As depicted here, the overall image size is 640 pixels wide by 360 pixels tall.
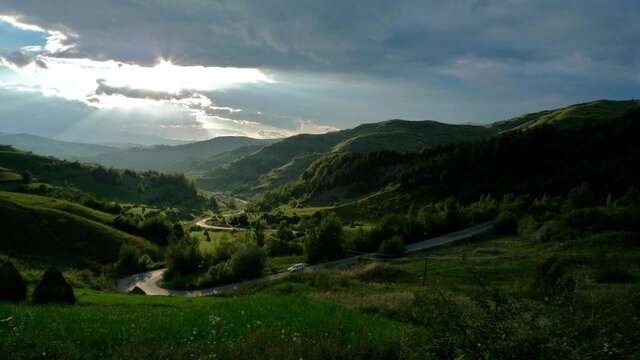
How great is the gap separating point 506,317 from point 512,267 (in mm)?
68204

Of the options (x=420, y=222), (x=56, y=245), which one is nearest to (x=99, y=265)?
(x=56, y=245)

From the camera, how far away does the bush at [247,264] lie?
114 m

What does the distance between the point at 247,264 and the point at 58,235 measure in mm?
56554

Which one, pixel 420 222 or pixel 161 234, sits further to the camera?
pixel 161 234

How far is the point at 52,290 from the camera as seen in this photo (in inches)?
1515

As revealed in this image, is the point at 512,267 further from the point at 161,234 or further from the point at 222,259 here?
the point at 161,234

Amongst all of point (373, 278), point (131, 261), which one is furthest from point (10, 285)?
point (131, 261)

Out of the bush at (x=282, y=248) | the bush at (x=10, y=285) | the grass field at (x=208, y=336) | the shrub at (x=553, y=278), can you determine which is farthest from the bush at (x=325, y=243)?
the grass field at (x=208, y=336)

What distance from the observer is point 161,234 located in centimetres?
17450

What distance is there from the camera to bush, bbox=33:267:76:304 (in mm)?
37031

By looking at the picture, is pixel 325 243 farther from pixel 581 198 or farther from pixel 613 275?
pixel 613 275

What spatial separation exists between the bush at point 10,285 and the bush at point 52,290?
322 centimetres

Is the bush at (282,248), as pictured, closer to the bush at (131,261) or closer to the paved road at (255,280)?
the paved road at (255,280)

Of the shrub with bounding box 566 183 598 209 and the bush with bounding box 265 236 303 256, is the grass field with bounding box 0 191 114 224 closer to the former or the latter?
the bush with bounding box 265 236 303 256
